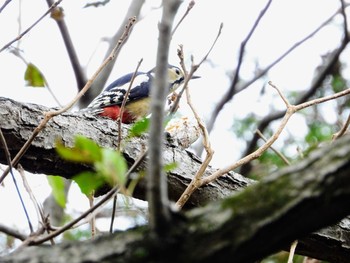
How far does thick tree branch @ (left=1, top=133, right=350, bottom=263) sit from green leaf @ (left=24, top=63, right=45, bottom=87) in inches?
38.7

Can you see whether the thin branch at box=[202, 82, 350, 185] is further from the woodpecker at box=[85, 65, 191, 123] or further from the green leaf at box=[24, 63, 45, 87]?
the woodpecker at box=[85, 65, 191, 123]

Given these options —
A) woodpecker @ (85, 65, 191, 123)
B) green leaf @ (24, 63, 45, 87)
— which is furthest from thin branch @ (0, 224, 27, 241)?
woodpecker @ (85, 65, 191, 123)

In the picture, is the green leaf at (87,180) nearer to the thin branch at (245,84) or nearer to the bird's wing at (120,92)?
the bird's wing at (120,92)

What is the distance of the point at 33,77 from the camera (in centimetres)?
195

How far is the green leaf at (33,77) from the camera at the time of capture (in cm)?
194

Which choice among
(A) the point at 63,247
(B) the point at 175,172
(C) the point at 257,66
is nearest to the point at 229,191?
(B) the point at 175,172

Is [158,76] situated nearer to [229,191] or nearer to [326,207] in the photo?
[326,207]

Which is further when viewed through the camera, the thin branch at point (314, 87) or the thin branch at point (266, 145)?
the thin branch at point (314, 87)

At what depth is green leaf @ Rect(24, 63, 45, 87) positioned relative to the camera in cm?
194

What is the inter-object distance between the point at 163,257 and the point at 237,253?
4.3 inches

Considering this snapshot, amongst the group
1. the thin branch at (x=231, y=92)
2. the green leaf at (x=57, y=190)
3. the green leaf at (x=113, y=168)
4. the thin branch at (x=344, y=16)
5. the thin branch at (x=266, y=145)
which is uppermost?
the thin branch at (x=344, y=16)

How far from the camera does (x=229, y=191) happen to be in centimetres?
264

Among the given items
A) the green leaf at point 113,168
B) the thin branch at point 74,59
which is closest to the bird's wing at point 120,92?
the thin branch at point 74,59

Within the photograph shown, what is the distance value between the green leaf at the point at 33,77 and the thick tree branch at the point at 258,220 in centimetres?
98
